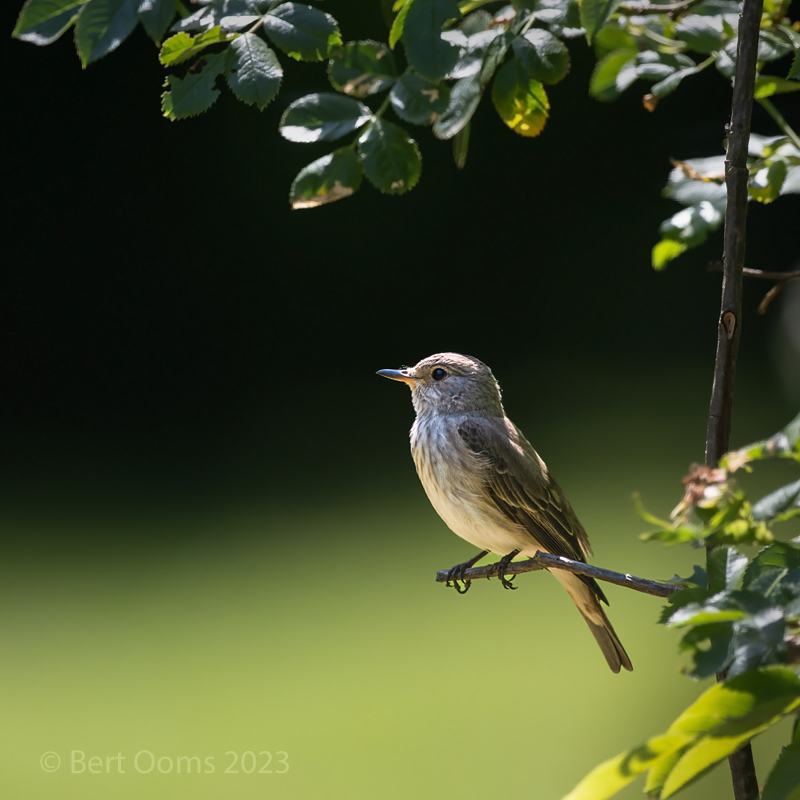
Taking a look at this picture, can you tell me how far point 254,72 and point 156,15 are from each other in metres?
0.17

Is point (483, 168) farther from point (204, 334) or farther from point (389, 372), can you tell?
point (389, 372)

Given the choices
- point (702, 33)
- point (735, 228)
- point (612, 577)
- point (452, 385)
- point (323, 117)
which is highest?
point (702, 33)

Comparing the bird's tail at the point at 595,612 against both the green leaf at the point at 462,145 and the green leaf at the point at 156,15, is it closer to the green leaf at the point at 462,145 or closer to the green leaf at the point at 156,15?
the green leaf at the point at 462,145

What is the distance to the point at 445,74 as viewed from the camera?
1.17 m

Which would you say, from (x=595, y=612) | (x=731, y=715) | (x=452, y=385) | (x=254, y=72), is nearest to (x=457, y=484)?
(x=452, y=385)

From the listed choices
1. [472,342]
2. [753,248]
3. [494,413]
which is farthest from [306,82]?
[753,248]

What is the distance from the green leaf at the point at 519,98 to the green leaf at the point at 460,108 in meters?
0.04

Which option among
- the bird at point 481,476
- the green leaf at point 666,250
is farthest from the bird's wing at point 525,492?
the green leaf at point 666,250

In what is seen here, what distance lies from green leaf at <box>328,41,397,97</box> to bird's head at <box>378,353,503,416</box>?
0.75m

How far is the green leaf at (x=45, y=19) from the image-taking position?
1.23 metres

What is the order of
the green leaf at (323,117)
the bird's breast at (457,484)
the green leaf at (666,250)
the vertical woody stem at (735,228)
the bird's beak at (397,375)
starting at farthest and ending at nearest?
the bird's breast at (457,484), the bird's beak at (397,375), the green leaf at (666,250), the green leaf at (323,117), the vertical woody stem at (735,228)

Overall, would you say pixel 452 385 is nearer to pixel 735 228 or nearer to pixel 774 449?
pixel 735 228

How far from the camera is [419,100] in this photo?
4.13 feet

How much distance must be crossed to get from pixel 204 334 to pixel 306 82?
1994mm
